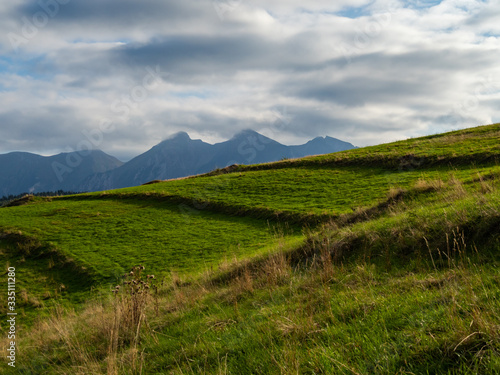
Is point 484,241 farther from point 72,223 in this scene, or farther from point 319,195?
→ point 72,223

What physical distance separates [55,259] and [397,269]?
905 inches

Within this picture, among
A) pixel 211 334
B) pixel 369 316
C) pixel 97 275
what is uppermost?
pixel 369 316

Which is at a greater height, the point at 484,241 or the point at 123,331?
the point at 484,241

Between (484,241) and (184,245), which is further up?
(484,241)

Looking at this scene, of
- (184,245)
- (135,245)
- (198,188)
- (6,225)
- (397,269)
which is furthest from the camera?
(198,188)

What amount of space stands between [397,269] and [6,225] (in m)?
34.2

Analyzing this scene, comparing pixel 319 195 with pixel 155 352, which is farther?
pixel 319 195

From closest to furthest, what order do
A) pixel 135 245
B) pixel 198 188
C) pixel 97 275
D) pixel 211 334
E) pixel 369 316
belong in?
pixel 369 316 → pixel 211 334 → pixel 97 275 → pixel 135 245 → pixel 198 188

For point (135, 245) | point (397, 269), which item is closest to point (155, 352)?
point (397, 269)

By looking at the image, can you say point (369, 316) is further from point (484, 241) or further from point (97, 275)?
point (97, 275)

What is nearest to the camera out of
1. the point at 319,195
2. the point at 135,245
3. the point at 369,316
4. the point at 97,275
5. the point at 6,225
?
the point at 369,316

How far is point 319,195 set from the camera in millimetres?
27859

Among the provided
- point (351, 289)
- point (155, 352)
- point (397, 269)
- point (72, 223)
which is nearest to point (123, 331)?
point (155, 352)

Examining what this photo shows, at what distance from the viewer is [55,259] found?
74.5 ft
